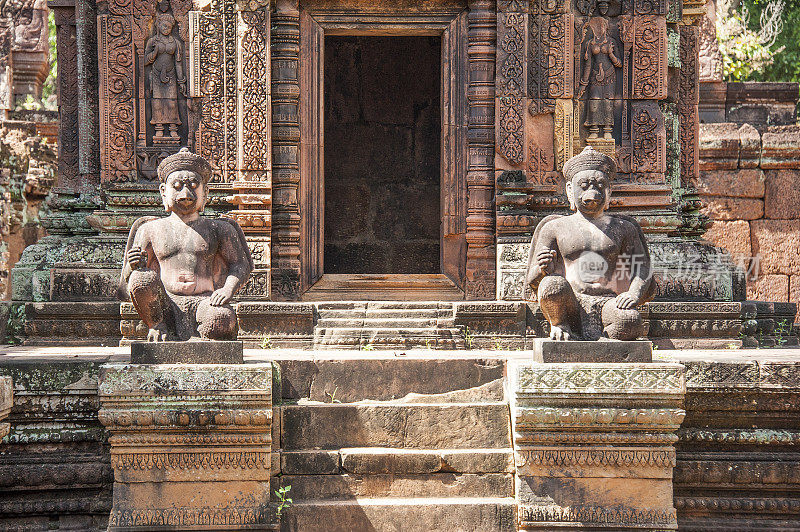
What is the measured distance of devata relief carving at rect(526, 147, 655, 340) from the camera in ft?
18.3

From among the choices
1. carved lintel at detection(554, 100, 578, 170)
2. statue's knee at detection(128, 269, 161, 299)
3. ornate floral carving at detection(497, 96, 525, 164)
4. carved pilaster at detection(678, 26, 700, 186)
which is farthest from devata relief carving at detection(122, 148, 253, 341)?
carved pilaster at detection(678, 26, 700, 186)

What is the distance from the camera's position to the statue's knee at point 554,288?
5395 mm

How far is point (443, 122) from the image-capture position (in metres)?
8.80

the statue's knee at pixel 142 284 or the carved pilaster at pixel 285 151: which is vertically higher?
the carved pilaster at pixel 285 151

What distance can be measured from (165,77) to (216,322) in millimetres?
4060

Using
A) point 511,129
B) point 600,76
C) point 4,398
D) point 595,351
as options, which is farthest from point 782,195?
point 4,398

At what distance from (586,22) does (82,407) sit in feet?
19.3

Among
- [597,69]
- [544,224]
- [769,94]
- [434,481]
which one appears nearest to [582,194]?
[544,224]

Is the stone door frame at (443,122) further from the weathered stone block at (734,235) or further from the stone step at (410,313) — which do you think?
the weathered stone block at (734,235)

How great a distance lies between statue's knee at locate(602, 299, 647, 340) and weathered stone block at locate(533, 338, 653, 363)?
6 cm

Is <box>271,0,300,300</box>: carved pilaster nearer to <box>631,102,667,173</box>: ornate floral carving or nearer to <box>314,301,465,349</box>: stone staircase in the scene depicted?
<box>314,301,465,349</box>: stone staircase

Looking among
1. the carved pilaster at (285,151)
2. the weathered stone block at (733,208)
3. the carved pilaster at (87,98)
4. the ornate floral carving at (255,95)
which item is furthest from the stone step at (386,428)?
the weathered stone block at (733,208)

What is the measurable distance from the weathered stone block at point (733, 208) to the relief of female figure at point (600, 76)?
477 centimetres

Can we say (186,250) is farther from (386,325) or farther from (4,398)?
(386,325)
